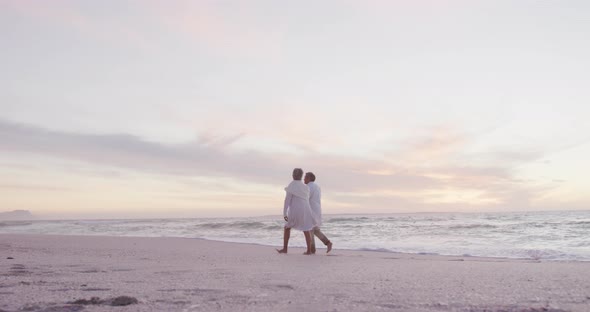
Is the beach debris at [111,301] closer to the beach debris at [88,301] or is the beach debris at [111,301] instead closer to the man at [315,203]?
the beach debris at [88,301]

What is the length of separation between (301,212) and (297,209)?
109 millimetres

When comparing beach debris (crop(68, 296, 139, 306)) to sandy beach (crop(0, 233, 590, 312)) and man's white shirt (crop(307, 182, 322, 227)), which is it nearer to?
sandy beach (crop(0, 233, 590, 312))

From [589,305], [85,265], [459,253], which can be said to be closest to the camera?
[589,305]

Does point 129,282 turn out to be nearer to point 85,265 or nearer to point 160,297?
point 160,297

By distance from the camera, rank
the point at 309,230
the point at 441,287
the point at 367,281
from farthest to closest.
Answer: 1. the point at 309,230
2. the point at 367,281
3. the point at 441,287

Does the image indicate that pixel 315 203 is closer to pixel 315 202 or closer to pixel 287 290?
pixel 315 202

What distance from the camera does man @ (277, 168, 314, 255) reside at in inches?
400

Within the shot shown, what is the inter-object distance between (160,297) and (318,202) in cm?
725

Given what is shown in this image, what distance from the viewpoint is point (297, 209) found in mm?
10211

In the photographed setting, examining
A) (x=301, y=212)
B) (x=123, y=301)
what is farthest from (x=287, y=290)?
(x=301, y=212)

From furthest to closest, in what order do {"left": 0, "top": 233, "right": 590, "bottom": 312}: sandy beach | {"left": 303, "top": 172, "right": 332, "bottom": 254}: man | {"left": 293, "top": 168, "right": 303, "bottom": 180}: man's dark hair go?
{"left": 303, "top": 172, "right": 332, "bottom": 254}: man < {"left": 293, "top": 168, "right": 303, "bottom": 180}: man's dark hair < {"left": 0, "top": 233, "right": 590, "bottom": 312}: sandy beach

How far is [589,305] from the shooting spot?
3428mm

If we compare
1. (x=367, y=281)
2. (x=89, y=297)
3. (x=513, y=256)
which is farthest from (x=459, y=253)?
(x=89, y=297)

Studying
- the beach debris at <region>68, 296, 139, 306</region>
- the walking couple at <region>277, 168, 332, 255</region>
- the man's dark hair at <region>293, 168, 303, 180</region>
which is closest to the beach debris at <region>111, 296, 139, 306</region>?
the beach debris at <region>68, 296, 139, 306</region>
